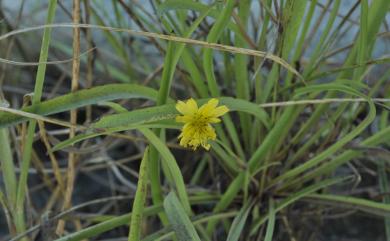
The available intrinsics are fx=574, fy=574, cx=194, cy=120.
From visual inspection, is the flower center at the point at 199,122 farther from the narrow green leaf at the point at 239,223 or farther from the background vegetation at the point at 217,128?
the narrow green leaf at the point at 239,223

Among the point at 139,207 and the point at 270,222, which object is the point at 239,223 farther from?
the point at 139,207

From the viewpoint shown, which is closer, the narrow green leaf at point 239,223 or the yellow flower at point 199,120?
the yellow flower at point 199,120

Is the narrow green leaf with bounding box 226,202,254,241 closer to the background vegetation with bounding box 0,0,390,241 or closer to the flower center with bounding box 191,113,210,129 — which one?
the background vegetation with bounding box 0,0,390,241

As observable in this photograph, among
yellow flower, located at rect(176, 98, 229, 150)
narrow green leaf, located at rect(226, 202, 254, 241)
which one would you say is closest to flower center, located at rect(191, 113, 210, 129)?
yellow flower, located at rect(176, 98, 229, 150)

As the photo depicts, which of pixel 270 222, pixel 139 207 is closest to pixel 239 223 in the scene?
pixel 270 222

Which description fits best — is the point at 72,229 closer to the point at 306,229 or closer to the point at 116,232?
the point at 116,232

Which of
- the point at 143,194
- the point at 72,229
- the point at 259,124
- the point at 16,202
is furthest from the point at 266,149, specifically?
the point at 72,229

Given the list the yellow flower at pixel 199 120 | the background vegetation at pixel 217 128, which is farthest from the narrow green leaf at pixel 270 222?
the yellow flower at pixel 199 120

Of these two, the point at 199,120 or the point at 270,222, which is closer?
the point at 199,120
